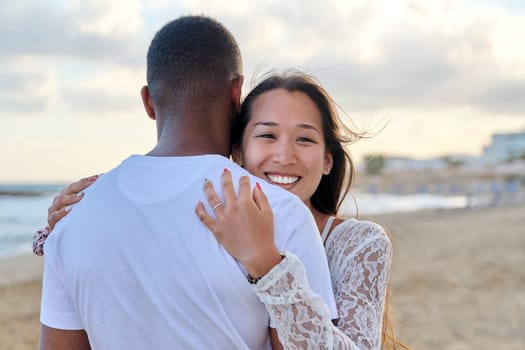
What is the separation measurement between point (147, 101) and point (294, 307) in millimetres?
779

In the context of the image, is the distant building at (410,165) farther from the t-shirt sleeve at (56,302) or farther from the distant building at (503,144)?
the t-shirt sleeve at (56,302)

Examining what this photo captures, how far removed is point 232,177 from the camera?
1.59 meters

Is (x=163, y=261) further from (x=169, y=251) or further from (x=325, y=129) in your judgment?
(x=325, y=129)

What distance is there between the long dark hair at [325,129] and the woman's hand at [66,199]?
0.61m

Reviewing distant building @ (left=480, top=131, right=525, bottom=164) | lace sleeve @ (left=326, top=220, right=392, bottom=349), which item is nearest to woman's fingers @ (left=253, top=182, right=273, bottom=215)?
lace sleeve @ (left=326, top=220, right=392, bottom=349)

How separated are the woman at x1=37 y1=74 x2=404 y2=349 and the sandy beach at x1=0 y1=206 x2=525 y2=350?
174 inches

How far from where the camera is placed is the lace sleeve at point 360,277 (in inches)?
71.4

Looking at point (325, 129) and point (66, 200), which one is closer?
point (66, 200)

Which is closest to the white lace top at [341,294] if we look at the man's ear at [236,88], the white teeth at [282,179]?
the white teeth at [282,179]

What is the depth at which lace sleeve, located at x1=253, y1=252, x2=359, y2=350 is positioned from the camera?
4.96 ft

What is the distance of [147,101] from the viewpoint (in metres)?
1.85

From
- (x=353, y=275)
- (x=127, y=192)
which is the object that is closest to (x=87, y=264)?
Result: (x=127, y=192)

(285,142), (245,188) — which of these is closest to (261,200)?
(245,188)

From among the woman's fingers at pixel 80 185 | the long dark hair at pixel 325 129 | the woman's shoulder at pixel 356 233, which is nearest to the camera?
the woman's fingers at pixel 80 185
